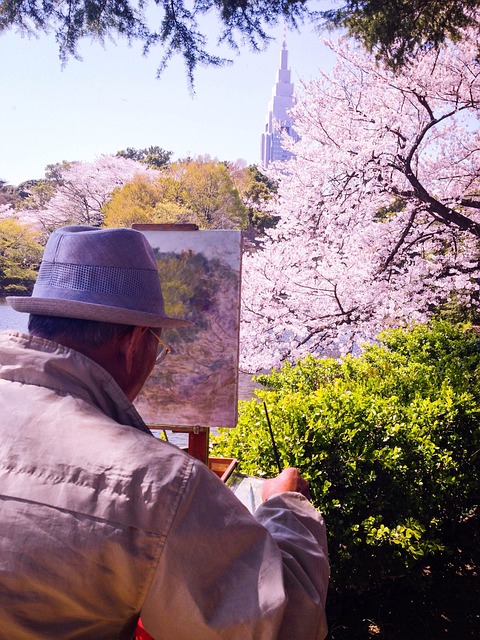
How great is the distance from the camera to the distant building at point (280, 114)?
977cm

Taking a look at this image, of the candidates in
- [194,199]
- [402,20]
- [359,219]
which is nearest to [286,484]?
[402,20]

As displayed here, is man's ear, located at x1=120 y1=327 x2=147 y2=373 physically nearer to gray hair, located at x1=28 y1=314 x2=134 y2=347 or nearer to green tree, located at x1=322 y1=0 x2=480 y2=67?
gray hair, located at x1=28 y1=314 x2=134 y2=347

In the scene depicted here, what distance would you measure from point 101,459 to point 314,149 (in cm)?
791

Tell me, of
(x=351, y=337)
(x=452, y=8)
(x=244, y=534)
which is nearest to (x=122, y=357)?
(x=244, y=534)

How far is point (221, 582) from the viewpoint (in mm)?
858

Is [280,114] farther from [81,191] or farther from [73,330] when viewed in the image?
[73,330]

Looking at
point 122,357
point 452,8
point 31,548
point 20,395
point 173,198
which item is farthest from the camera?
point 173,198

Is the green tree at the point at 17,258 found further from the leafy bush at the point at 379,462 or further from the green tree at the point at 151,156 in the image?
the leafy bush at the point at 379,462

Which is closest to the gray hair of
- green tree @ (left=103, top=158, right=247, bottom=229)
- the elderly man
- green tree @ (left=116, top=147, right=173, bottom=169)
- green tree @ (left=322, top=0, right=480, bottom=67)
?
the elderly man

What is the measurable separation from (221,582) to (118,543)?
0.17 metres

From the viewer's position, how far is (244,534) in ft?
2.91

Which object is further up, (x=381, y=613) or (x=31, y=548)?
(x=31, y=548)

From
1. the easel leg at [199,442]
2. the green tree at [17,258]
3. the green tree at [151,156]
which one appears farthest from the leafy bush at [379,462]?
the green tree at [151,156]

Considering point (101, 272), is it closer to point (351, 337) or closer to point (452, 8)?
point (452, 8)
